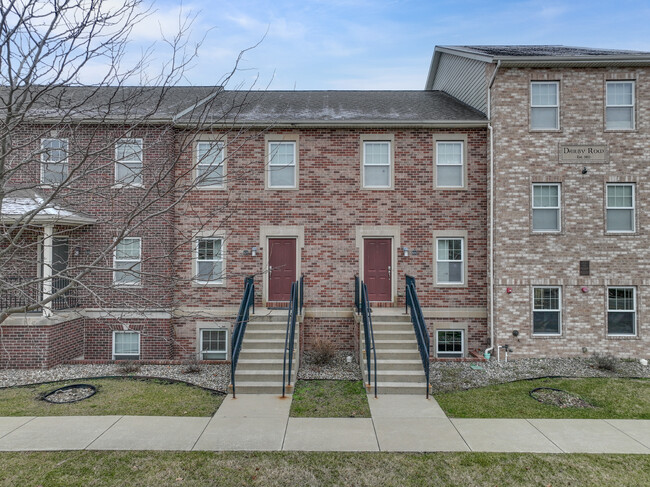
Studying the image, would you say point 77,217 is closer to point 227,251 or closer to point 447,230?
point 227,251

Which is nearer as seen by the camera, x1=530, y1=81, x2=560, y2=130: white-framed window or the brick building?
the brick building

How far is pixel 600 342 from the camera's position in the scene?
11.1 meters

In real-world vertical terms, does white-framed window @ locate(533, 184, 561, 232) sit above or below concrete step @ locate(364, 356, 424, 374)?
above

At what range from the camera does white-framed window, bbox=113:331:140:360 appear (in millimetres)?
11820

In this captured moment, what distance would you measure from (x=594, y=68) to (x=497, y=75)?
264 cm

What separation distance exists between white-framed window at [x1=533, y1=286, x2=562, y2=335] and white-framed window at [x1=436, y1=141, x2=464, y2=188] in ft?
12.6

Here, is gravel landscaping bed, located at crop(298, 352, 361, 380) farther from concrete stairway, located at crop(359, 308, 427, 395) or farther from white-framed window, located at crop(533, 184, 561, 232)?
white-framed window, located at crop(533, 184, 561, 232)

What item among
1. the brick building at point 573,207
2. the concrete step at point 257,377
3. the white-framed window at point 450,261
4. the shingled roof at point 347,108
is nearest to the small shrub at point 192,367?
the concrete step at point 257,377

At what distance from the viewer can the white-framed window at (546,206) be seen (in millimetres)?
11352

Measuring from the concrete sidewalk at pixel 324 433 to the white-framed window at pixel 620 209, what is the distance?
6.23m

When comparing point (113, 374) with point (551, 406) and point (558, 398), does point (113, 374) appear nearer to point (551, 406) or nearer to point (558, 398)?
point (551, 406)

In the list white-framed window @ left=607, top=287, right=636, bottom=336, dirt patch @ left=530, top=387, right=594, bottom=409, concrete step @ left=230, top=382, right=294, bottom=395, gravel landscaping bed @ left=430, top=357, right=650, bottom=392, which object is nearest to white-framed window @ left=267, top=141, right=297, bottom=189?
concrete step @ left=230, top=382, right=294, bottom=395

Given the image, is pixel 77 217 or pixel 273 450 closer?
pixel 273 450

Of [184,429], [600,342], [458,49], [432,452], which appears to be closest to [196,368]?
[184,429]
